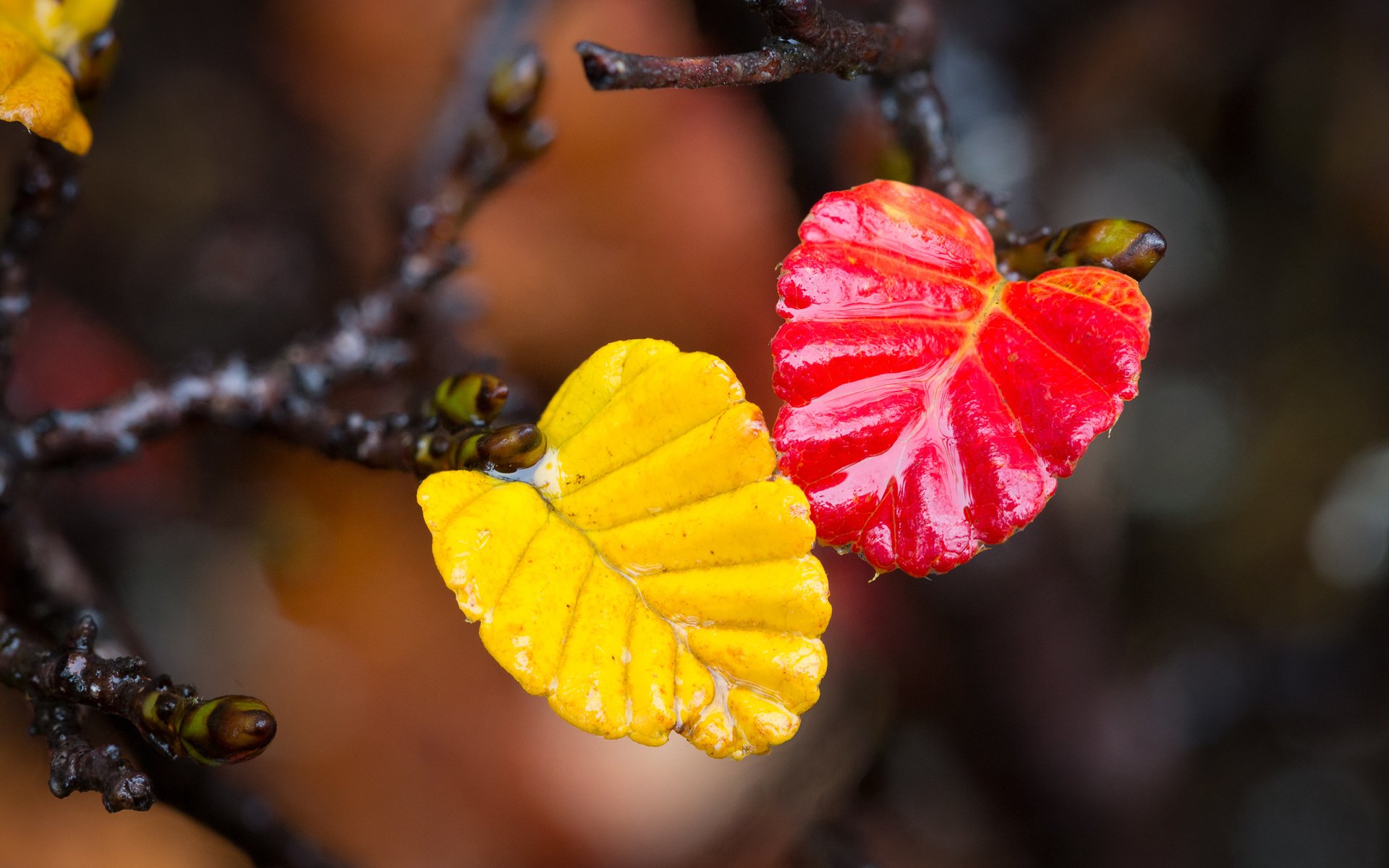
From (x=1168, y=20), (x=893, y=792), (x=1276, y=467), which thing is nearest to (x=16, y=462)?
(x=893, y=792)

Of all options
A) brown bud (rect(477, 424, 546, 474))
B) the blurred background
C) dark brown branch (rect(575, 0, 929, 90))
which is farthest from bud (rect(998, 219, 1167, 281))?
the blurred background

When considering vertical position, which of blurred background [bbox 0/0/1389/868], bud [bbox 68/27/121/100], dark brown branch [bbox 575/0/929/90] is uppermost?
bud [bbox 68/27/121/100]

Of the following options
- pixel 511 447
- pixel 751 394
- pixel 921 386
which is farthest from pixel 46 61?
pixel 751 394

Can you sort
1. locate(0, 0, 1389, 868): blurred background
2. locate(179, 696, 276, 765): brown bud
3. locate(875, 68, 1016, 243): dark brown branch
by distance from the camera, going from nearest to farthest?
locate(179, 696, 276, 765): brown bud < locate(875, 68, 1016, 243): dark brown branch < locate(0, 0, 1389, 868): blurred background

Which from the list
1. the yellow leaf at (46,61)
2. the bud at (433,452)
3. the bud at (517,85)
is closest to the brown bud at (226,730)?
the bud at (433,452)

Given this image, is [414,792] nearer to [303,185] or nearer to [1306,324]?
[303,185]

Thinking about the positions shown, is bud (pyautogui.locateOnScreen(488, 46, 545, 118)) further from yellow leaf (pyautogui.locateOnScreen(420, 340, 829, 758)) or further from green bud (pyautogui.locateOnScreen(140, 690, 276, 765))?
green bud (pyautogui.locateOnScreen(140, 690, 276, 765))

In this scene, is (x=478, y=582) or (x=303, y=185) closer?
(x=478, y=582)
